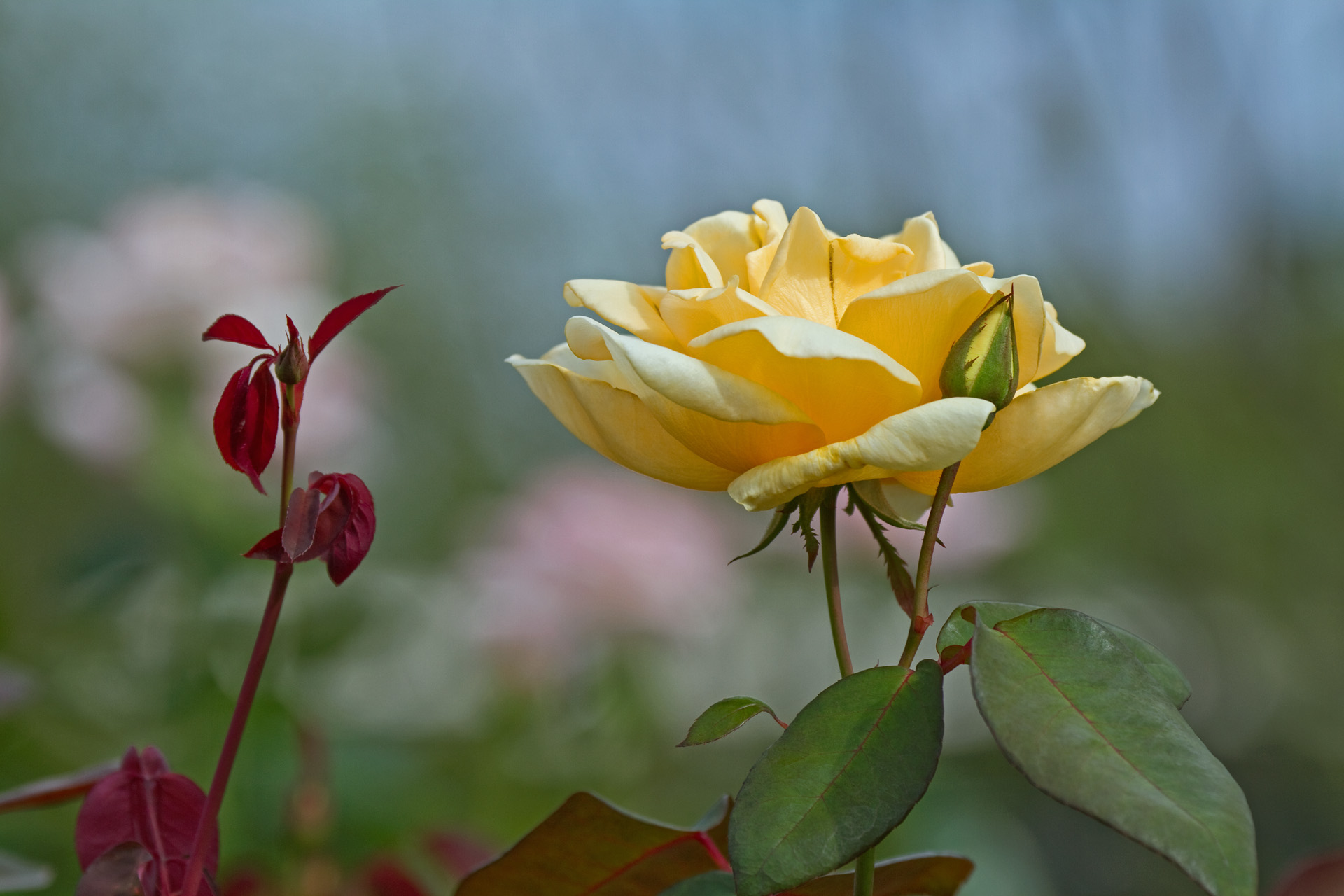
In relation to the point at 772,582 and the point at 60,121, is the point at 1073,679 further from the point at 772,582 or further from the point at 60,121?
the point at 60,121

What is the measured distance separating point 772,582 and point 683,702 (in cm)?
26

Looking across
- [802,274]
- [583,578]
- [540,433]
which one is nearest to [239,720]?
[802,274]

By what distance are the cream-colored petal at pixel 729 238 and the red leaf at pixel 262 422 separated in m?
0.08

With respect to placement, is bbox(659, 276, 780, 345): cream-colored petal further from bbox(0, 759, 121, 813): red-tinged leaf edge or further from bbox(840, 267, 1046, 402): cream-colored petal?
bbox(0, 759, 121, 813): red-tinged leaf edge

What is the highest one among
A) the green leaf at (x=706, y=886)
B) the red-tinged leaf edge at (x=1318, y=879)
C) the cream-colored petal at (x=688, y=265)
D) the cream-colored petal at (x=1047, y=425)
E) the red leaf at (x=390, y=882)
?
the cream-colored petal at (x=688, y=265)

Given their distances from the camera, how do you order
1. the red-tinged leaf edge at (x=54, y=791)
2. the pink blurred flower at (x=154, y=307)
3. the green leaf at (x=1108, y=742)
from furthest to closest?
the pink blurred flower at (x=154, y=307) < the red-tinged leaf edge at (x=54, y=791) < the green leaf at (x=1108, y=742)

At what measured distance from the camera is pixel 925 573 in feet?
0.47

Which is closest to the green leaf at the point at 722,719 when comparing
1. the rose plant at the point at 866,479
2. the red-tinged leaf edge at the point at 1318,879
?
the rose plant at the point at 866,479

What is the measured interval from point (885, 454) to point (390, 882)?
20cm

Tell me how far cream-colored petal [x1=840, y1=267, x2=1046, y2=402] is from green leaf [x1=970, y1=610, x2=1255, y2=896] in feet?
0.14

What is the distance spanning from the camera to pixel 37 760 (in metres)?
0.57

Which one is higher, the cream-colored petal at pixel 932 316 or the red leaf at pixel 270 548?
the cream-colored petal at pixel 932 316

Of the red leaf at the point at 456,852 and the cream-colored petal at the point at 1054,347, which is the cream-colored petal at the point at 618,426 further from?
the red leaf at the point at 456,852

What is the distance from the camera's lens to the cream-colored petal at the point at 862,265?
17 cm
